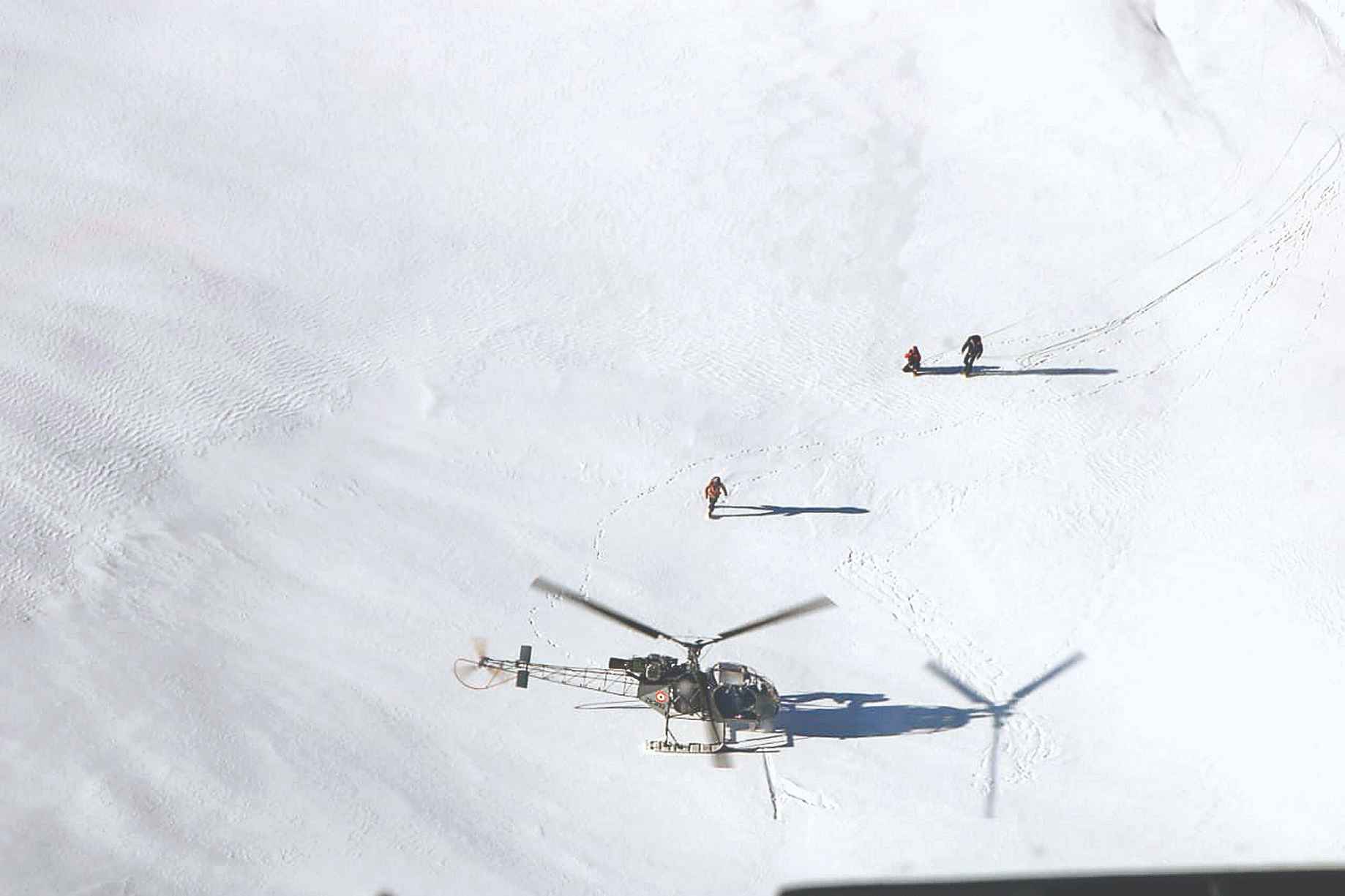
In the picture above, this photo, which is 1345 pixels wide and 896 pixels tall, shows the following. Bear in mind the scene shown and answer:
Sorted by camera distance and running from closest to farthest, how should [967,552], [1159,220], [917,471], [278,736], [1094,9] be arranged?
[278,736], [967,552], [917,471], [1159,220], [1094,9]

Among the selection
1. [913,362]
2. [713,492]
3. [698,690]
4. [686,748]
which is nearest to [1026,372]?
[913,362]

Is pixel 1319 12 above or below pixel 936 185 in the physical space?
above

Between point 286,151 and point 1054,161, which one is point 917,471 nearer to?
point 1054,161

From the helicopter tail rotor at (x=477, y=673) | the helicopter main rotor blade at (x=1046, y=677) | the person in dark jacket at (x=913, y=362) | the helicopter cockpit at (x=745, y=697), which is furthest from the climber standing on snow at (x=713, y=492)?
the helicopter main rotor blade at (x=1046, y=677)

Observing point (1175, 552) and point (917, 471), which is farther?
point (917, 471)

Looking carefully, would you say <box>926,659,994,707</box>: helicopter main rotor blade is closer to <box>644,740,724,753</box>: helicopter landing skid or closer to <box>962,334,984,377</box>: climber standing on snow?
<box>644,740,724,753</box>: helicopter landing skid

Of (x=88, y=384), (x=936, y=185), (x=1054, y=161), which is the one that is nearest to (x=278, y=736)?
(x=88, y=384)

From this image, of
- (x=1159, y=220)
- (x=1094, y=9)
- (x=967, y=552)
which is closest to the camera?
(x=967, y=552)
